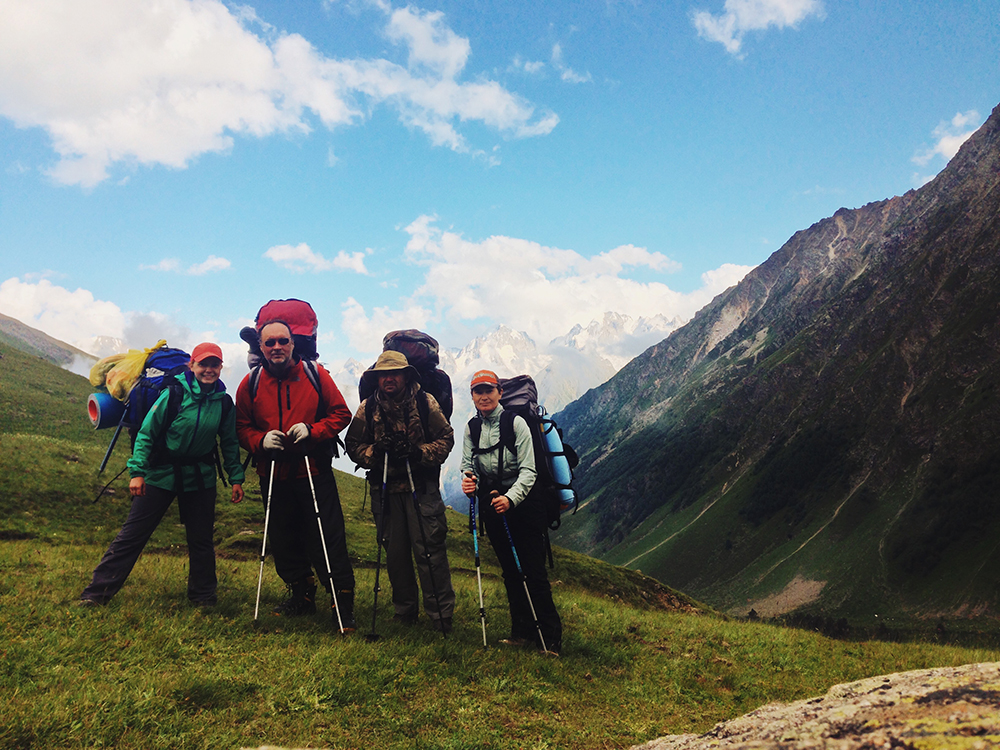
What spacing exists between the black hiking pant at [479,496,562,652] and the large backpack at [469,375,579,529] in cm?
37

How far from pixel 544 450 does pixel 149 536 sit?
6564 mm

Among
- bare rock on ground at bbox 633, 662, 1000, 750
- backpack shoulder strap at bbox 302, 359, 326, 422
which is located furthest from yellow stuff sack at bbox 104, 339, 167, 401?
bare rock on ground at bbox 633, 662, 1000, 750

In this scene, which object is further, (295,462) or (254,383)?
(254,383)

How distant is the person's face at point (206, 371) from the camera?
918 centimetres

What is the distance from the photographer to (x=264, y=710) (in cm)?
585

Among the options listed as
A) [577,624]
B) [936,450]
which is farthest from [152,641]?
[936,450]

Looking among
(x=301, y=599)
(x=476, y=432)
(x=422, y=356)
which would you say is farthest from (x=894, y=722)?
(x=301, y=599)

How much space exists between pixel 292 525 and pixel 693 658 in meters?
7.89

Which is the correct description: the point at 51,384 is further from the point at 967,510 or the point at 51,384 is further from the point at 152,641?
the point at 967,510

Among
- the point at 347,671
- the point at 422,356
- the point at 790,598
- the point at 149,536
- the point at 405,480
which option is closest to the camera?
the point at 347,671

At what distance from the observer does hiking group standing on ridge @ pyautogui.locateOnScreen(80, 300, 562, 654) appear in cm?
919

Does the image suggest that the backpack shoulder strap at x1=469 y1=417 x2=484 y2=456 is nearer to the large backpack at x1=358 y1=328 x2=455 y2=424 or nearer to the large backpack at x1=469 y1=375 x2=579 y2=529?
the large backpack at x1=469 y1=375 x2=579 y2=529

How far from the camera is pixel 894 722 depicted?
3061mm

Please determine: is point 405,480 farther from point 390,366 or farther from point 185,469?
point 185,469
